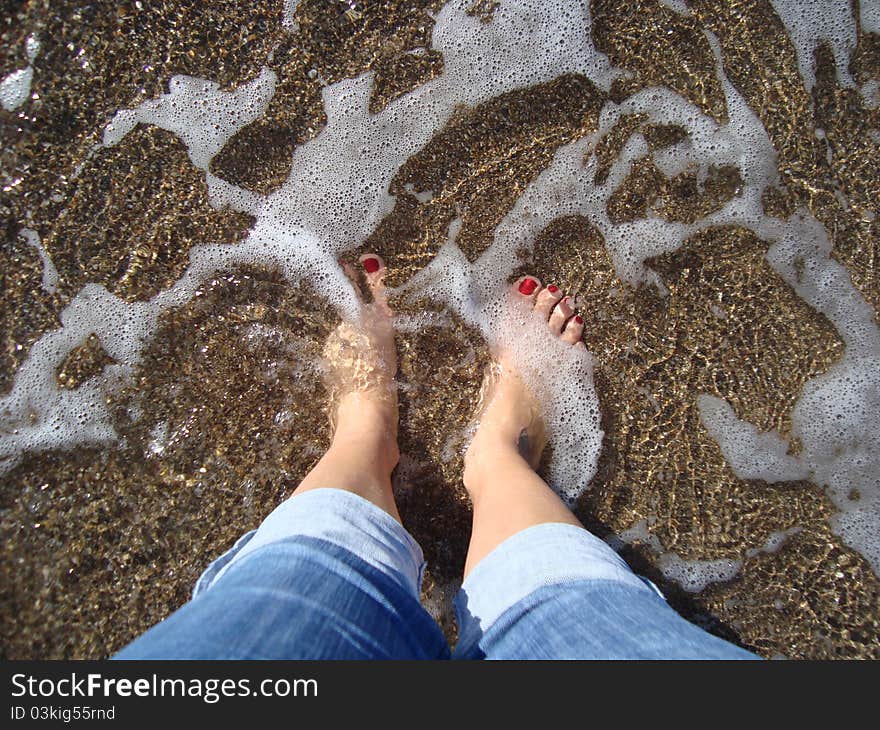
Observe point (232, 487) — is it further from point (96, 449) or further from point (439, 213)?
point (439, 213)

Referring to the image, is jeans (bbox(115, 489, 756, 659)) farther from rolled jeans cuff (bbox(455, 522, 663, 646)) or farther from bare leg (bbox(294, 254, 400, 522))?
bare leg (bbox(294, 254, 400, 522))

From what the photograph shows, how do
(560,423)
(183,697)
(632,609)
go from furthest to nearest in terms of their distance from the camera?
1. (560,423)
2. (632,609)
3. (183,697)

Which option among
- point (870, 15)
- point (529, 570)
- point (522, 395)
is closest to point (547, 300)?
point (522, 395)

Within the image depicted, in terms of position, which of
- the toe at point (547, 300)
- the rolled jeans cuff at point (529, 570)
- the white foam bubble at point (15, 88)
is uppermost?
the white foam bubble at point (15, 88)

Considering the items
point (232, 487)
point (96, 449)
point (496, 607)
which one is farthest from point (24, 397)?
point (496, 607)

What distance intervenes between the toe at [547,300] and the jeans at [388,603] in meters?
0.73

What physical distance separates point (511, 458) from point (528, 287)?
0.55m

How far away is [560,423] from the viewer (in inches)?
73.4

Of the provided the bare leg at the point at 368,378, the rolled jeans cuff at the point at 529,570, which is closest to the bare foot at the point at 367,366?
the bare leg at the point at 368,378

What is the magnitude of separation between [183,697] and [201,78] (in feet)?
5.51

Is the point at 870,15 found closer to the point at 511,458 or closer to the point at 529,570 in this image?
the point at 511,458

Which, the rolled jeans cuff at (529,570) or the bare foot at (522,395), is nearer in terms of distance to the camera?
the rolled jeans cuff at (529,570)

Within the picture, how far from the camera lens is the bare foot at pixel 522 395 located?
5.92 feet

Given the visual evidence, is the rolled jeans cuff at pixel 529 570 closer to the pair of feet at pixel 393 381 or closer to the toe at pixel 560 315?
the pair of feet at pixel 393 381
